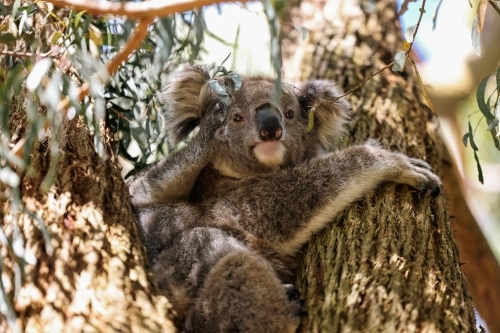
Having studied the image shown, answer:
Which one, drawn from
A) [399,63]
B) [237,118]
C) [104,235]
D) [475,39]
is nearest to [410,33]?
[399,63]

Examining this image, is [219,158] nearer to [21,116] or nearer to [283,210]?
[283,210]

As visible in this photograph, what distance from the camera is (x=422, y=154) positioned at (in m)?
4.01

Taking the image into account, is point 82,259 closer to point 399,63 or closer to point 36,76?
point 36,76

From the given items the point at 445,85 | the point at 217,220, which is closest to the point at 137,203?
the point at 217,220

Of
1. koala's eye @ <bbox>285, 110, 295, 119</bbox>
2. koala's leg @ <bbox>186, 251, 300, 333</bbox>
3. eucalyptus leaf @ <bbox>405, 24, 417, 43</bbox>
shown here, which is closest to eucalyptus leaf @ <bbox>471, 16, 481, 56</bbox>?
eucalyptus leaf @ <bbox>405, 24, 417, 43</bbox>

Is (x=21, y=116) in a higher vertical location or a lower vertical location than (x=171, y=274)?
higher

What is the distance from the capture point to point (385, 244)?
2.99m

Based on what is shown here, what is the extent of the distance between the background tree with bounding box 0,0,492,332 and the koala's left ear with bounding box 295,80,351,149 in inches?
12.9

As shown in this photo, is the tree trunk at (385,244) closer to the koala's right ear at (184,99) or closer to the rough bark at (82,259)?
the rough bark at (82,259)

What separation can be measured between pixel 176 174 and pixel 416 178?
4.71ft

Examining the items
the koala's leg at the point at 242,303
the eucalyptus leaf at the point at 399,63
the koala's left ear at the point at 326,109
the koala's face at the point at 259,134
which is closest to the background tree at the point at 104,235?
the koala's leg at the point at 242,303

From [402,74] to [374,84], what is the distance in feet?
0.90

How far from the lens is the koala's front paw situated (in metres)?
3.46

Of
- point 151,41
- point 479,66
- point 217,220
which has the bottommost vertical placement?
point 217,220
